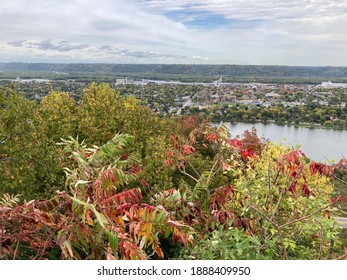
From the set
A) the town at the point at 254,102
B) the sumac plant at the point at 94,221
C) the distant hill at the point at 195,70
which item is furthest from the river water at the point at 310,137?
the sumac plant at the point at 94,221

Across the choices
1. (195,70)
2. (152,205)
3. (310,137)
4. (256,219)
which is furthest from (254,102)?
(256,219)

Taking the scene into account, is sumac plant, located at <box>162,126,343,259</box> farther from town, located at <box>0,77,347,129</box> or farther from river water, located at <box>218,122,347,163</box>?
town, located at <box>0,77,347,129</box>

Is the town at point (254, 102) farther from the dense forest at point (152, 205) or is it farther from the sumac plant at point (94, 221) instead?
the sumac plant at point (94, 221)

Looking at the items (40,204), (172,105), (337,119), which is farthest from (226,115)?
(40,204)

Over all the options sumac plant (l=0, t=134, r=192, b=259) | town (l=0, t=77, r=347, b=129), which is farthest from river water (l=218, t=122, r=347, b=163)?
sumac plant (l=0, t=134, r=192, b=259)

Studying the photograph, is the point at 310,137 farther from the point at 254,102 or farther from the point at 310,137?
the point at 254,102

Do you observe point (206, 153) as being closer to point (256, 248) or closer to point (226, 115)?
point (256, 248)
